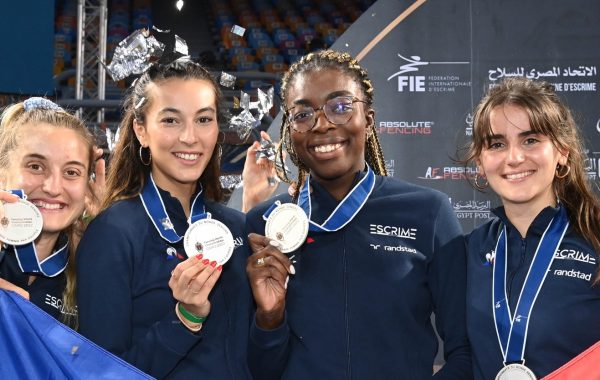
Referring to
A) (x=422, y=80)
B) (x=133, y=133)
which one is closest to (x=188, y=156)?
(x=133, y=133)

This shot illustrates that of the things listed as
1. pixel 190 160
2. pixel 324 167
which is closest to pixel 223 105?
pixel 190 160

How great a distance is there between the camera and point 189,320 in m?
1.96

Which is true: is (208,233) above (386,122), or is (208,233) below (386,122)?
below

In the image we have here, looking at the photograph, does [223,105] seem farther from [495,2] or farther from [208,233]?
[495,2]

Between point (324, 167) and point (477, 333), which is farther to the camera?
point (324, 167)

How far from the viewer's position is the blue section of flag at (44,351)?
1.88 meters

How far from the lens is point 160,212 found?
2.15 meters

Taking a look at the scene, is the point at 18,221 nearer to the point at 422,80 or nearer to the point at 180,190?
the point at 180,190

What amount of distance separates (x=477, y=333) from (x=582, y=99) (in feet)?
11.5

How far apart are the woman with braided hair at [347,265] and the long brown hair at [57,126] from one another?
525 mm

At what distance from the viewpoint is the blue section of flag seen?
1878mm

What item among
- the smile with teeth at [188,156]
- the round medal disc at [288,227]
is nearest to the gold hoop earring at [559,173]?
the round medal disc at [288,227]

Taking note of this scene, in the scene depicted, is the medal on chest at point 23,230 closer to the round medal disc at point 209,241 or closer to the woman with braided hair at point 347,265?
the round medal disc at point 209,241

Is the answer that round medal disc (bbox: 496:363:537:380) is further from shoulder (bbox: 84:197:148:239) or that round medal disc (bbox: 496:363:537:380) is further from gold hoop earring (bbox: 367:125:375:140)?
shoulder (bbox: 84:197:148:239)
